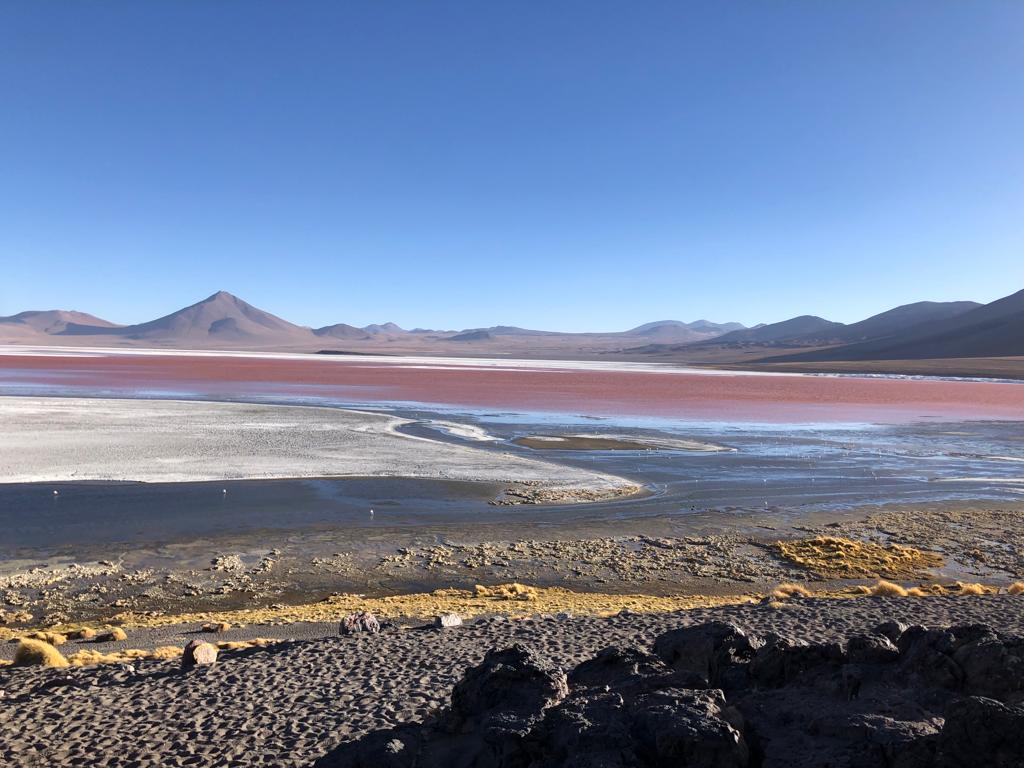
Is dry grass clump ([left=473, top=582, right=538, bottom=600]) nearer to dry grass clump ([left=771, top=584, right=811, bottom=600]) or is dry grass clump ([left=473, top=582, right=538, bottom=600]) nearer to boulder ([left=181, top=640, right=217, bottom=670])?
dry grass clump ([left=771, top=584, right=811, bottom=600])

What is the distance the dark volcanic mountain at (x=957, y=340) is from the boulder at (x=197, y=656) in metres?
124

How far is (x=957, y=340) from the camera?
12381 centimetres

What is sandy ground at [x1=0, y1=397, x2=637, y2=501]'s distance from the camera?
72.4 ft

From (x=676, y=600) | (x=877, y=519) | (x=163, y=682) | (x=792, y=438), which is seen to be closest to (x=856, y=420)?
(x=792, y=438)

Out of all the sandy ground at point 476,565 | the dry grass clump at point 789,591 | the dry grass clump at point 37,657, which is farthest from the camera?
the dry grass clump at point 789,591

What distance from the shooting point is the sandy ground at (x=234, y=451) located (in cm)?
2208

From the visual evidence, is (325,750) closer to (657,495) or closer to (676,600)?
(676,600)

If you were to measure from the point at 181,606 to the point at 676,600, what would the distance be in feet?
26.6

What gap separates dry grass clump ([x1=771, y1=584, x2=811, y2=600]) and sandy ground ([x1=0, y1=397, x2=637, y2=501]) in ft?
25.8

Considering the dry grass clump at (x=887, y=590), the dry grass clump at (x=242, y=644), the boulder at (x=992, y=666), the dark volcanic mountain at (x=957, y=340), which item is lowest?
A: the dry grass clump at (x=887, y=590)

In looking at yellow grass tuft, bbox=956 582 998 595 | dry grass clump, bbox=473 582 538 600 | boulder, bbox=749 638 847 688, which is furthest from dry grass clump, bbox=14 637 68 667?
yellow grass tuft, bbox=956 582 998 595

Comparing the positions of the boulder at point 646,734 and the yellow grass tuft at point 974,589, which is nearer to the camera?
the boulder at point 646,734

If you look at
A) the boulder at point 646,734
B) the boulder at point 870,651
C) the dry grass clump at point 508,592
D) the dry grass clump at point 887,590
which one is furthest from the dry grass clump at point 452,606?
the boulder at point 646,734

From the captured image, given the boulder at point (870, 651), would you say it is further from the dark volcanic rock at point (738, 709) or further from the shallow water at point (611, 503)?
the shallow water at point (611, 503)
